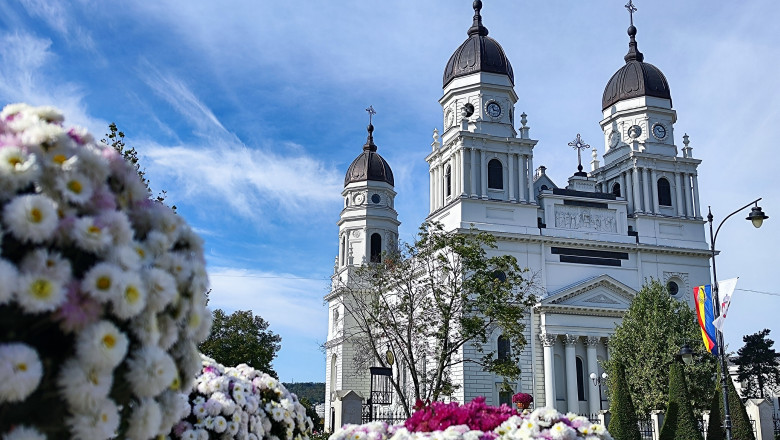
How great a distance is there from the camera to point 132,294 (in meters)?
3.70

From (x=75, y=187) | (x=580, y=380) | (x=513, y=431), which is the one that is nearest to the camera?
(x=75, y=187)

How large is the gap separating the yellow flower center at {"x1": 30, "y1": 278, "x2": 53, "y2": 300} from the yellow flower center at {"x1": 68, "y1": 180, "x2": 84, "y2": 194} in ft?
1.81

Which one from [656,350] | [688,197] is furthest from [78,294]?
[688,197]

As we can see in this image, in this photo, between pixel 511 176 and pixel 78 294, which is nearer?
pixel 78 294

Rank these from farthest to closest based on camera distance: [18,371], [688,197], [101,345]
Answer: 1. [688,197]
2. [101,345]
3. [18,371]

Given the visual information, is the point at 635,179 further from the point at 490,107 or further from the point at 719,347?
the point at 719,347

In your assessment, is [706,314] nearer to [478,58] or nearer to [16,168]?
[16,168]

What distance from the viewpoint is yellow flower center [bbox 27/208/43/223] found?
3502 millimetres

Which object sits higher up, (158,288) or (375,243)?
(375,243)

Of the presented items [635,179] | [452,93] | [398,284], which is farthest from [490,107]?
[398,284]

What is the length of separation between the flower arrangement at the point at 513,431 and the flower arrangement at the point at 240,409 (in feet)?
3.25

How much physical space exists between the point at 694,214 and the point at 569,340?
16.3 m

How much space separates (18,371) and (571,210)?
51.5 metres

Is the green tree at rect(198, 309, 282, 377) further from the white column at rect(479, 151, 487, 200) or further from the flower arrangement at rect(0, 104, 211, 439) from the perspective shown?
the flower arrangement at rect(0, 104, 211, 439)
